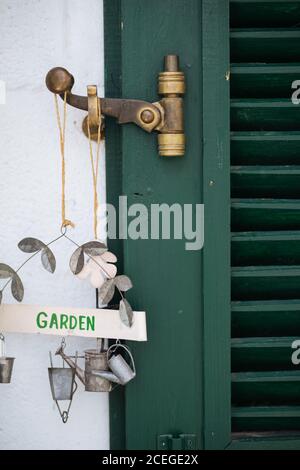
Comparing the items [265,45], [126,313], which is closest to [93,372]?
[126,313]

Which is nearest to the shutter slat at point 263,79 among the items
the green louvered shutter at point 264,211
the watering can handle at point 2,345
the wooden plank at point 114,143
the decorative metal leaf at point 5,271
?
the green louvered shutter at point 264,211

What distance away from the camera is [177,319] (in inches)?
71.9

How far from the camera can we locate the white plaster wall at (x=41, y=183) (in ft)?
6.07

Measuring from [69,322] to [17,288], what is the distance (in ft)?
0.39

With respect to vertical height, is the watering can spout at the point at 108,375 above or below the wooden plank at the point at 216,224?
below

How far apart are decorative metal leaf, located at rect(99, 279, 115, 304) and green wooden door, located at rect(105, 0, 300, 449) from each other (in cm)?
7

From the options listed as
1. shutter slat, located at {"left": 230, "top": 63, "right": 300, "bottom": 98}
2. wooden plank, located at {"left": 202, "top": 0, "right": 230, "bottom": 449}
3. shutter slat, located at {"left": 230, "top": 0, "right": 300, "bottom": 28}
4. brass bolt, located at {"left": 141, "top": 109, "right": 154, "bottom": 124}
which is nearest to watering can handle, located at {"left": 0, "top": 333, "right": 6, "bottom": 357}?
wooden plank, located at {"left": 202, "top": 0, "right": 230, "bottom": 449}

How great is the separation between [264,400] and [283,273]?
0.83 feet

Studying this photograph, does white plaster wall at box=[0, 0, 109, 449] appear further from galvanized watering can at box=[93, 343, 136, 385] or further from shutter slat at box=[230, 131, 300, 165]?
shutter slat at box=[230, 131, 300, 165]

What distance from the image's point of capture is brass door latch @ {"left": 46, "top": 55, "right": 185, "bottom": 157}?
1776 millimetres

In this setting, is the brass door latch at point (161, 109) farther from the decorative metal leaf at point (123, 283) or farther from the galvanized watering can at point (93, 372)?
the galvanized watering can at point (93, 372)

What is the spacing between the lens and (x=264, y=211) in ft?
6.03

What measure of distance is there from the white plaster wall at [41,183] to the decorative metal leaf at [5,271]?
8cm
